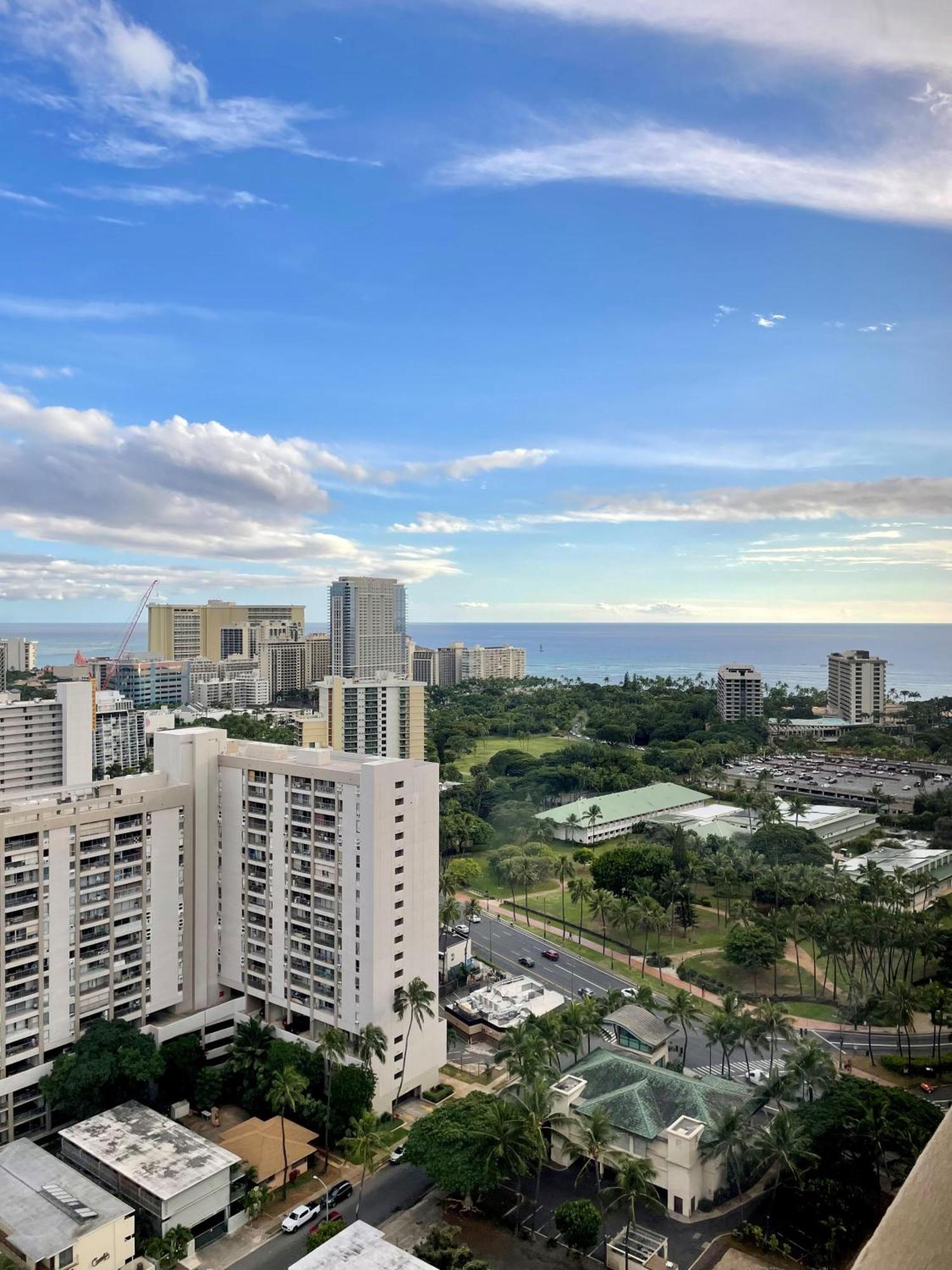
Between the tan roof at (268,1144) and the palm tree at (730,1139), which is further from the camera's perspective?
the tan roof at (268,1144)

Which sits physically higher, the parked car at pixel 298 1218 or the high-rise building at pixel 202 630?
the high-rise building at pixel 202 630

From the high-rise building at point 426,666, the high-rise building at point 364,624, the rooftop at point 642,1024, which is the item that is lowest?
the rooftop at point 642,1024

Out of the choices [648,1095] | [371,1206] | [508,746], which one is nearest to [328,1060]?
[371,1206]

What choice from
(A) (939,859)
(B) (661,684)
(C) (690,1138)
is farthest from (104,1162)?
(B) (661,684)

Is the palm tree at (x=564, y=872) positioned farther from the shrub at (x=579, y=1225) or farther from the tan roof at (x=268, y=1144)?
the shrub at (x=579, y=1225)

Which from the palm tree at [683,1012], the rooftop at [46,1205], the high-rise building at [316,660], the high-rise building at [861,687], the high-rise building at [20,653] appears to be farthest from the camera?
the high-rise building at [316,660]

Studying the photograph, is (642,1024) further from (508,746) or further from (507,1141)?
(508,746)

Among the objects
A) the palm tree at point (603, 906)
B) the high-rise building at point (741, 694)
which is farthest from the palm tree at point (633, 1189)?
the high-rise building at point (741, 694)
